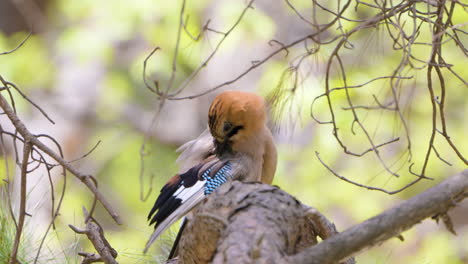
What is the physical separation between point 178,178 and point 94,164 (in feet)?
9.66

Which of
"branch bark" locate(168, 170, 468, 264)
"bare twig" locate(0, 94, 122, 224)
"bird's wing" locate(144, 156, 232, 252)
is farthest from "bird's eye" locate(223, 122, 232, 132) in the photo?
"bare twig" locate(0, 94, 122, 224)

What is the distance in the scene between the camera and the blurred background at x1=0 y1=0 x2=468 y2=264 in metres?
3.78

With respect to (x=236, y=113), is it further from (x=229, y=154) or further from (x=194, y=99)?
(x=194, y=99)

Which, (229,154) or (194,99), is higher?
(194,99)

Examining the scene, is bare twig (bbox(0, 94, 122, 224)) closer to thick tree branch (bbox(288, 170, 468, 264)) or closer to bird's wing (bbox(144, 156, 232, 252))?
thick tree branch (bbox(288, 170, 468, 264))

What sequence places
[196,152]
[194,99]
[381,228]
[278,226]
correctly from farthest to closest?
[194,99], [196,152], [278,226], [381,228]

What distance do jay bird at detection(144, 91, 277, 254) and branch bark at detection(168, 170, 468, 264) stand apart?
0.72m

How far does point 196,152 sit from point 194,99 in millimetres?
2165

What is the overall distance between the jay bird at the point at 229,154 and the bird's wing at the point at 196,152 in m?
0.02

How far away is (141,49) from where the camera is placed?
16.5 feet

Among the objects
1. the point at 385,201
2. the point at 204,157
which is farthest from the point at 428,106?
the point at 204,157

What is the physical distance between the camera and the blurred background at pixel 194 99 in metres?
3.78

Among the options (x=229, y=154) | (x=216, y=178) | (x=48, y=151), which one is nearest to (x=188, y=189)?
(x=216, y=178)

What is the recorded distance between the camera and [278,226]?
1.28 meters
